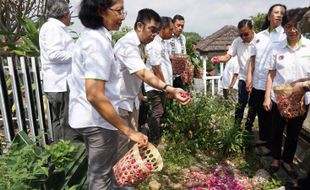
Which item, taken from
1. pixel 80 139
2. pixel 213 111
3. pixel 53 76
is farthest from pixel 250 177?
pixel 53 76

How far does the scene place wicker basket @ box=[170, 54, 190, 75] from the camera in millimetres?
4984

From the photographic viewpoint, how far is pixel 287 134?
3.29m

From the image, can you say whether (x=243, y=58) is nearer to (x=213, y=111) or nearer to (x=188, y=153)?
(x=213, y=111)

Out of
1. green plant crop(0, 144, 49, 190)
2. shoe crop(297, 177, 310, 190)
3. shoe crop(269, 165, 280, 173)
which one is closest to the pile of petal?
shoe crop(269, 165, 280, 173)

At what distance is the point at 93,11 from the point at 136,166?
3.25 feet

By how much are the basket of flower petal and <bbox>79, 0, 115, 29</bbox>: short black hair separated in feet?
2.65

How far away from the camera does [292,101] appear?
2.85 meters

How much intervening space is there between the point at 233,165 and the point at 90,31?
8.71 feet

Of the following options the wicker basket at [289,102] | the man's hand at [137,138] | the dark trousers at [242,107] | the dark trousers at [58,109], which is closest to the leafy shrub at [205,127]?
the dark trousers at [242,107]

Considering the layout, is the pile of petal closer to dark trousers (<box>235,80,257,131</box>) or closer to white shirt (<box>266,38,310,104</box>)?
dark trousers (<box>235,80,257,131</box>)

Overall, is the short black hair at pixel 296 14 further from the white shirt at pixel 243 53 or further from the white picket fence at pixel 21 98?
the white picket fence at pixel 21 98

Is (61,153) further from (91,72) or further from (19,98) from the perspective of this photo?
(19,98)

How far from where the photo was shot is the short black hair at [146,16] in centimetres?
289

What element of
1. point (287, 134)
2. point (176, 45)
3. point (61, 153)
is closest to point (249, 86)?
point (287, 134)
